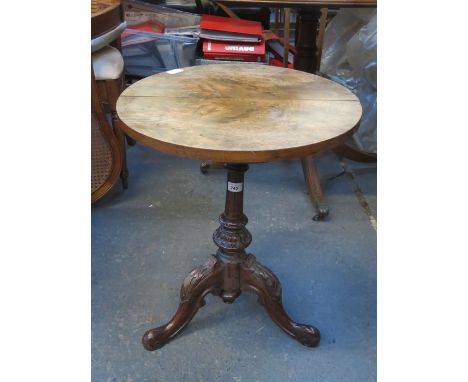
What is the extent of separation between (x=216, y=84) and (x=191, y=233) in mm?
786

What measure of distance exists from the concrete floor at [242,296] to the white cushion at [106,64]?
1.87 feet

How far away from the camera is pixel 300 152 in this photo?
3.19ft

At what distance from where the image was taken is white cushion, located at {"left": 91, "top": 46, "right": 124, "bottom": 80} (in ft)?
6.17

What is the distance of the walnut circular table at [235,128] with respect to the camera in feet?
3.20

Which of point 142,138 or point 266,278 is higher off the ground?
point 142,138

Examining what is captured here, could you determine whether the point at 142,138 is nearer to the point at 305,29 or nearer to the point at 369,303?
the point at 369,303

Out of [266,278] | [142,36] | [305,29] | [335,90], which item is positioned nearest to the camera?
[335,90]

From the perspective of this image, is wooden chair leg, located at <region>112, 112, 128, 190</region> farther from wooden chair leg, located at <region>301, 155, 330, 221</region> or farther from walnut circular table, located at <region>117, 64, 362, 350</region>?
wooden chair leg, located at <region>301, 155, 330, 221</region>

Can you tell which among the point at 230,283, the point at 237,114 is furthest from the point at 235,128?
the point at 230,283

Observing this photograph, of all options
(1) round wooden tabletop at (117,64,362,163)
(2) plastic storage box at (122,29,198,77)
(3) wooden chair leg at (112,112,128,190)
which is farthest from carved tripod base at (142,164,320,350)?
(2) plastic storage box at (122,29,198,77)

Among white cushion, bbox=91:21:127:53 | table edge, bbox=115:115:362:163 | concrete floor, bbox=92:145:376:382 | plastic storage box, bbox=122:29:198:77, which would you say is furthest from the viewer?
plastic storage box, bbox=122:29:198:77

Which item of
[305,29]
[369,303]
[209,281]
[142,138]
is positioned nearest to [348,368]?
[369,303]

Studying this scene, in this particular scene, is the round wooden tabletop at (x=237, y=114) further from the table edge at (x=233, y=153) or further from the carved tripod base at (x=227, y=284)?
the carved tripod base at (x=227, y=284)

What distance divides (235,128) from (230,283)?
587 mm
